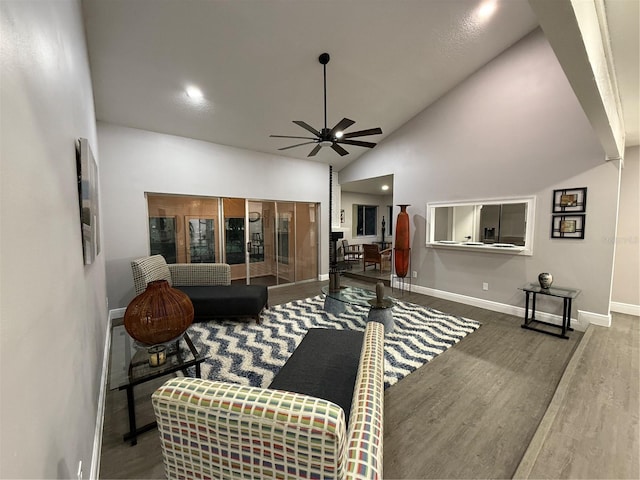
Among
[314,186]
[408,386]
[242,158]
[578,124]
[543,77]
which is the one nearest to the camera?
[408,386]

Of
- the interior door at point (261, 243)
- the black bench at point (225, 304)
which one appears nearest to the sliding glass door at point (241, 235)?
the interior door at point (261, 243)

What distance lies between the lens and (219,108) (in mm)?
3838

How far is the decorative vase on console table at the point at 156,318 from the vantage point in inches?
68.1

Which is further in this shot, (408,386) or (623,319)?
(623,319)

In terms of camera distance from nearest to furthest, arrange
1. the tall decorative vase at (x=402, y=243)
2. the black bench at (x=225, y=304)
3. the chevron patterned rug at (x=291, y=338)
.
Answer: the chevron patterned rug at (x=291, y=338)
the black bench at (x=225, y=304)
the tall decorative vase at (x=402, y=243)

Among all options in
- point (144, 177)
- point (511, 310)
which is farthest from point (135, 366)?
point (511, 310)

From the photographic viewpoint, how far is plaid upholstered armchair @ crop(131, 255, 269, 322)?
10.9 ft

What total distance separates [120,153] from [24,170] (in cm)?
395

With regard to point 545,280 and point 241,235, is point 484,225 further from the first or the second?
point 241,235

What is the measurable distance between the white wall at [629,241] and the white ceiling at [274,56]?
2494 mm

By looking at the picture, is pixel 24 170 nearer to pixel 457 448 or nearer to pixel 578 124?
pixel 457 448

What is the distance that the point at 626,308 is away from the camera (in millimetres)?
3914

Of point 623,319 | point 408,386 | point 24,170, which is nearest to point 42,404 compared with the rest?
point 24,170

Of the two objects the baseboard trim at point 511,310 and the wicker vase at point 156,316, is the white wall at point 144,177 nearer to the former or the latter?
the wicker vase at point 156,316
